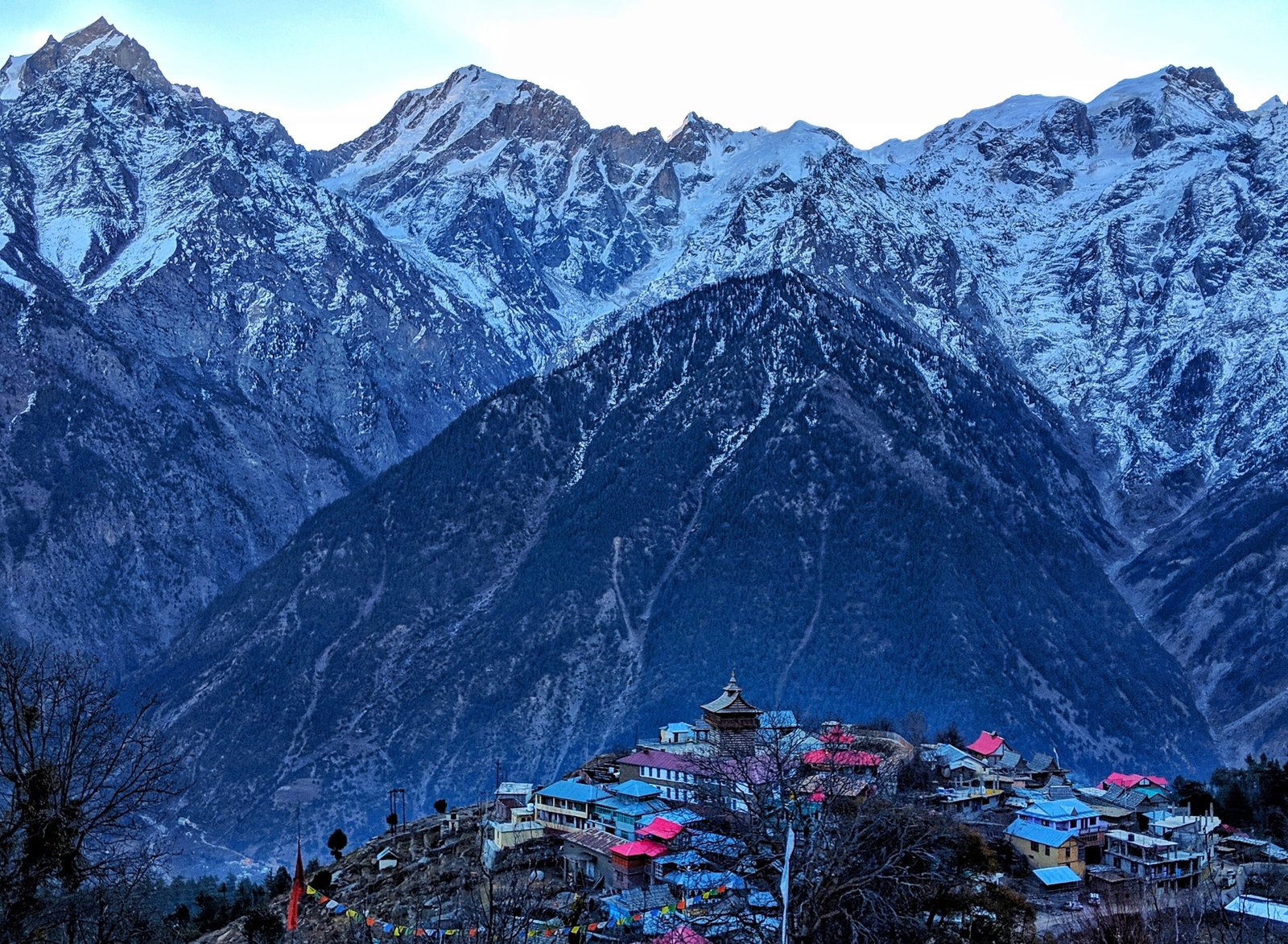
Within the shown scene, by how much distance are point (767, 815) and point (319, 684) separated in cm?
14930

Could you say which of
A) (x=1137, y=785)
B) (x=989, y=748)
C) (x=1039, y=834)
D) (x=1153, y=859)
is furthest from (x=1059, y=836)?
(x=989, y=748)

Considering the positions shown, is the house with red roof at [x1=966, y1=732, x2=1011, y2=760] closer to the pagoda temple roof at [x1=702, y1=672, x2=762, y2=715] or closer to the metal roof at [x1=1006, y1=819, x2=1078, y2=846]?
the pagoda temple roof at [x1=702, y1=672, x2=762, y2=715]

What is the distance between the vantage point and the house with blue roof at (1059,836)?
55.4m

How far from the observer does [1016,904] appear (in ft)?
136

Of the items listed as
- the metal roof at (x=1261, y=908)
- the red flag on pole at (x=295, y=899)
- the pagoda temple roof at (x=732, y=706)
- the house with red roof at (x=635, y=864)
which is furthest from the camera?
the pagoda temple roof at (x=732, y=706)

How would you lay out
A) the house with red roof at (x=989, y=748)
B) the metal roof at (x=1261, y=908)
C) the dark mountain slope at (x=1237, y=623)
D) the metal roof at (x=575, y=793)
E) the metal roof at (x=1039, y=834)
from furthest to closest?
the dark mountain slope at (x=1237, y=623)
the house with red roof at (x=989, y=748)
the metal roof at (x=575, y=793)
the metal roof at (x=1039, y=834)
the metal roof at (x=1261, y=908)

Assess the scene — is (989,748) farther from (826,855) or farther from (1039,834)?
(826,855)

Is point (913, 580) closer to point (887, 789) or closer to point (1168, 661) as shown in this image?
point (1168, 661)

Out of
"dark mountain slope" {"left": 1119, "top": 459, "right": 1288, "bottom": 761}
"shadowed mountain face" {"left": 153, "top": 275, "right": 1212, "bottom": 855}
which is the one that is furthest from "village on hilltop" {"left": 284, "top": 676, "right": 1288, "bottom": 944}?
"dark mountain slope" {"left": 1119, "top": 459, "right": 1288, "bottom": 761}

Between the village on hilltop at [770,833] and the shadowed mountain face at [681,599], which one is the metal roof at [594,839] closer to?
the village on hilltop at [770,833]

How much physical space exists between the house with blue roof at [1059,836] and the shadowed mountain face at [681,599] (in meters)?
78.5

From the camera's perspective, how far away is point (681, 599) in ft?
528

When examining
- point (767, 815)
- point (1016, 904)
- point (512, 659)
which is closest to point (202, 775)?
point (512, 659)

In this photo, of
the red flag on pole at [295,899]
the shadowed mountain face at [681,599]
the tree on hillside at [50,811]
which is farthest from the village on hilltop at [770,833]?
the shadowed mountain face at [681,599]
